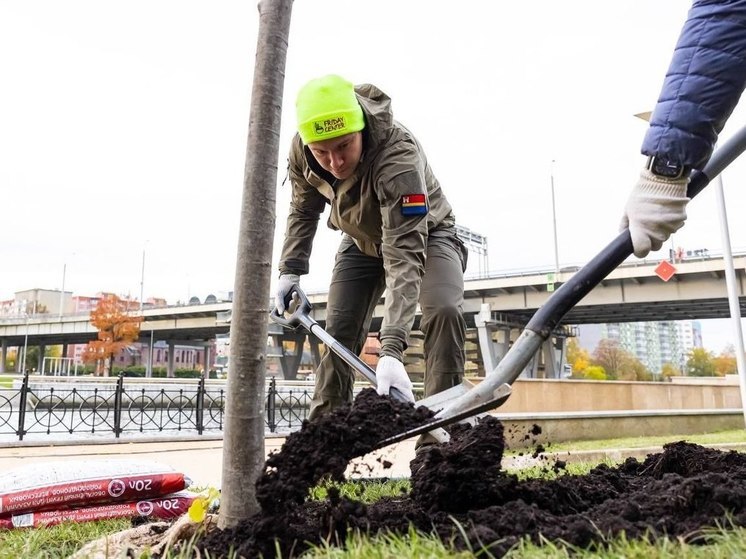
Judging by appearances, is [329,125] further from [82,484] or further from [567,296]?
[82,484]

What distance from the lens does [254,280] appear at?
7.08ft

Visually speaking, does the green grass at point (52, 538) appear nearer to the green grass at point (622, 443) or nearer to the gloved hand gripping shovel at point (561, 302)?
the gloved hand gripping shovel at point (561, 302)

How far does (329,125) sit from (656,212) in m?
1.47

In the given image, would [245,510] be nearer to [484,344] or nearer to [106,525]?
[106,525]

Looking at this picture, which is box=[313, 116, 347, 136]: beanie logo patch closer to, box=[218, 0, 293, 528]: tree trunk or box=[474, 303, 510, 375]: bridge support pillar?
box=[218, 0, 293, 528]: tree trunk

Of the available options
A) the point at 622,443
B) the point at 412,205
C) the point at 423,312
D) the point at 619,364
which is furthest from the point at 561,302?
the point at 619,364

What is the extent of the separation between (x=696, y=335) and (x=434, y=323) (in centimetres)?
17829

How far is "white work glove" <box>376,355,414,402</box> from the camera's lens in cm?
262

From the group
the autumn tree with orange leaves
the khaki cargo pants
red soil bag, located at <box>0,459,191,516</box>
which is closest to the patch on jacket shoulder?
the khaki cargo pants

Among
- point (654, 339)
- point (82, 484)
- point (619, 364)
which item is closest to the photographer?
point (82, 484)

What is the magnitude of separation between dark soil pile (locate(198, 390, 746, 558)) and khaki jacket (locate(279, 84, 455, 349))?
0.76m

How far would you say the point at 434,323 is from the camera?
340 cm

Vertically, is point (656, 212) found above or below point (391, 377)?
above

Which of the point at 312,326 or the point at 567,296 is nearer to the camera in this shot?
the point at 567,296
